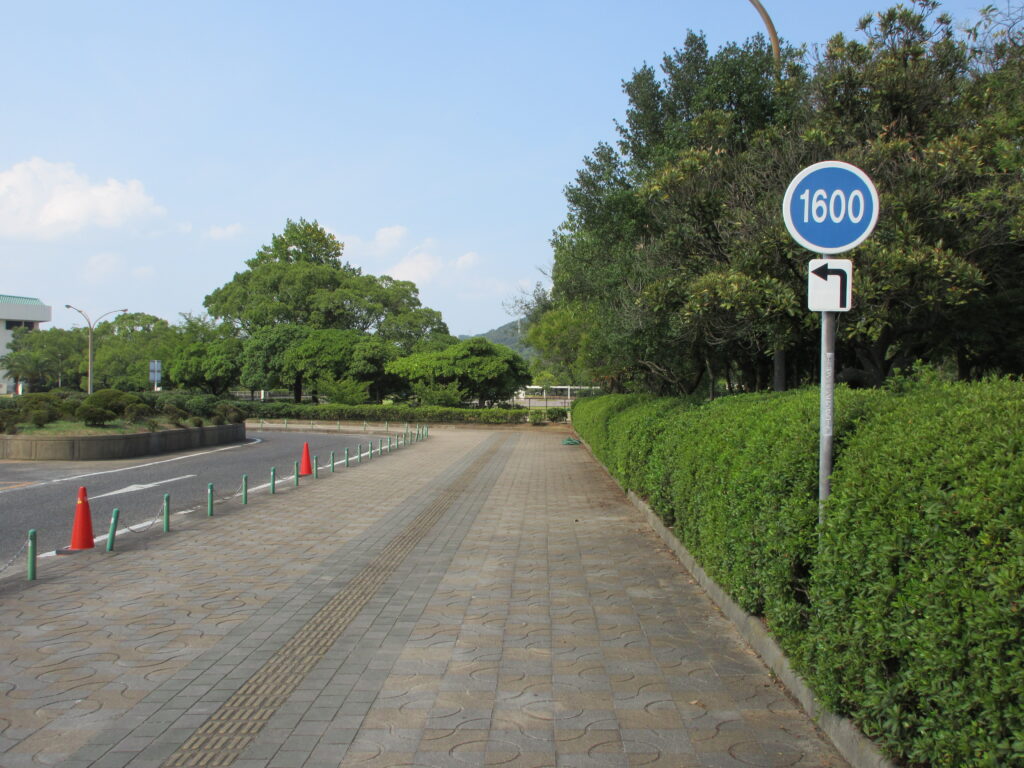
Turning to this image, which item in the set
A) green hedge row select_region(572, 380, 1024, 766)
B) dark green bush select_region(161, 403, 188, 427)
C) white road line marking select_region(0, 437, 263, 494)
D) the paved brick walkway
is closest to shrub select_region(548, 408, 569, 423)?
white road line marking select_region(0, 437, 263, 494)

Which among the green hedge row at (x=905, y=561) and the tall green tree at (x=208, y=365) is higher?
the tall green tree at (x=208, y=365)

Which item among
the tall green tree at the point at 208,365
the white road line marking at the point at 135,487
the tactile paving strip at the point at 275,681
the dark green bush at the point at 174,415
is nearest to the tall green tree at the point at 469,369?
the tall green tree at the point at 208,365

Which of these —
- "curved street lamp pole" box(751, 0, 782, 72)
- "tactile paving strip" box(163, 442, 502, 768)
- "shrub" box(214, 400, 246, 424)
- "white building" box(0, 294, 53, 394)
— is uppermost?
"white building" box(0, 294, 53, 394)

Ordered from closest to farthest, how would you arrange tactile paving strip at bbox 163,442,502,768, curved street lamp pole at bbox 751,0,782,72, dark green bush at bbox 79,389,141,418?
tactile paving strip at bbox 163,442,502,768 → curved street lamp pole at bbox 751,0,782,72 → dark green bush at bbox 79,389,141,418

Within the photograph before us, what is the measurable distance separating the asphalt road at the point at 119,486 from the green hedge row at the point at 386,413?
20190 millimetres

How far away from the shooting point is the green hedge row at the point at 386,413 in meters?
44.6

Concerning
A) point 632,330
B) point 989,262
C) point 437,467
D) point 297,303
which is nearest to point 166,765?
point 989,262

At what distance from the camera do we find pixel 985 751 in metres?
2.45

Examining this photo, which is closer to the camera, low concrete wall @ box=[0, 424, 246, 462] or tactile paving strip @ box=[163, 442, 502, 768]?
tactile paving strip @ box=[163, 442, 502, 768]

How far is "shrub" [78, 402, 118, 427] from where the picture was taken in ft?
71.7

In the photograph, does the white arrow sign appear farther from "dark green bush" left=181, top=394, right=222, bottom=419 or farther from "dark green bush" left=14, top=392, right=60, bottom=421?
"dark green bush" left=181, top=394, right=222, bottom=419

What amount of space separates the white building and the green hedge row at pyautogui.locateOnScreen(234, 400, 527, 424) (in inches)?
2277

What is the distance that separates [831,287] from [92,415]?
22390mm

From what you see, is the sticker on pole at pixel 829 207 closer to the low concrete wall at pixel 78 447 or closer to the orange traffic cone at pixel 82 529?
the orange traffic cone at pixel 82 529
